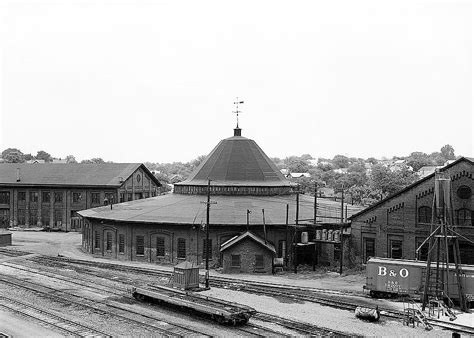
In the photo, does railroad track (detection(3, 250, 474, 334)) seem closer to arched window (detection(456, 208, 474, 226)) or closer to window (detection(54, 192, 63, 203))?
arched window (detection(456, 208, 474, 226))

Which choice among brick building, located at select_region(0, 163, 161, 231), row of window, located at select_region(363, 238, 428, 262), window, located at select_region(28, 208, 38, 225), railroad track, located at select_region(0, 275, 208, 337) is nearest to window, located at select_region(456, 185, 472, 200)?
row of window, located at select_region(363, 238, 428, 262)

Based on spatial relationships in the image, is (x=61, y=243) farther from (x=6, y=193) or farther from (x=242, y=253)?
(x=242, y=253)

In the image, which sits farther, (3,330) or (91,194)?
(91,194)

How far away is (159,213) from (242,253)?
35.5 ft

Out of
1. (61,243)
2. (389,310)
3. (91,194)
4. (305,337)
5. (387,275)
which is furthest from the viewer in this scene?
(91,194)

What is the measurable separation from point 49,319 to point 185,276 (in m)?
9.97

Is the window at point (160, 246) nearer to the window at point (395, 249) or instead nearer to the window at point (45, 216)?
the window at point (395, 249)

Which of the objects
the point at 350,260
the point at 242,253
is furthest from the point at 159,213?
the point at 350,260

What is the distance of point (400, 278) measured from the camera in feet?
119

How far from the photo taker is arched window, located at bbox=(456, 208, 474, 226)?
41031 millimetres

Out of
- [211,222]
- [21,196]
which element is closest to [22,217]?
[21,196]

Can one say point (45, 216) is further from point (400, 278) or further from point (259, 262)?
point (400, 278)

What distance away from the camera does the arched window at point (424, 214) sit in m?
42.8

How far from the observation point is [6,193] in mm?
85750
